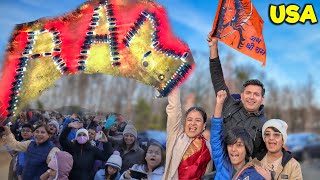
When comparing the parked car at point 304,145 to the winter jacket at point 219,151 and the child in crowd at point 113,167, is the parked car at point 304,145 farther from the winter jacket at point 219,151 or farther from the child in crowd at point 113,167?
the winter jacket at point 219,151

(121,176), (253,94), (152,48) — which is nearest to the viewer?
(253,94)

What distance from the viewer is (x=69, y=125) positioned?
4.43m

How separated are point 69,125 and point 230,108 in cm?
178

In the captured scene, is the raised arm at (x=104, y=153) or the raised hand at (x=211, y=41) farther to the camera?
the raised arm at (x=104, y=153)

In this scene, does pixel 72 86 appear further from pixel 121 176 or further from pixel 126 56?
pixel 121 176

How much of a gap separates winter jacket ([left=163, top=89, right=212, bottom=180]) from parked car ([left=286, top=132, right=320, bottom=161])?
5.70 meters

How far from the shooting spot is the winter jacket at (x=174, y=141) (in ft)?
11.5

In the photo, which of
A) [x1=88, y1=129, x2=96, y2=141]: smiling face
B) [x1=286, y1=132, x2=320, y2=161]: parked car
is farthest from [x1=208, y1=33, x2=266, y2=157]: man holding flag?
[x1=286, y1=132, x2=320, y2=161]: parked car

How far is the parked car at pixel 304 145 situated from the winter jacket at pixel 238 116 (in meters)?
5.60

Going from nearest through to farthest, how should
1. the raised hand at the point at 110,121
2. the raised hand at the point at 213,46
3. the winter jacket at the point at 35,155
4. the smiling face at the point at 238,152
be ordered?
1. the smiling face at the point at 238,152
2. the raised hand at the point at 213,46
3. the winter jacket at the point at 35,155
4. the raised hand at the point at 110,121

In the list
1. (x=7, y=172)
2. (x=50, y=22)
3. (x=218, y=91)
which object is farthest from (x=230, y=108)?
(x=7, y=172)

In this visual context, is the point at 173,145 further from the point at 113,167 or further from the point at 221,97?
the point at 113,167

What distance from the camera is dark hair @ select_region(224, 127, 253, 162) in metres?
3.03

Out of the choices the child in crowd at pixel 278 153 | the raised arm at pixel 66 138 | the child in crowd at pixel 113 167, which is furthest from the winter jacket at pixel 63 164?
the child in crowd at pixel 278 153
